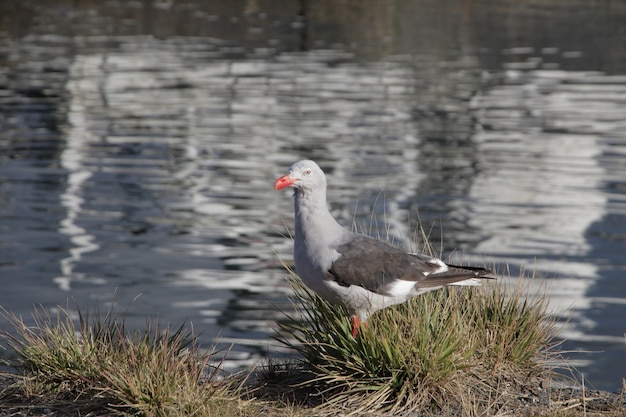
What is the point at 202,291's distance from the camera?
37.9ft

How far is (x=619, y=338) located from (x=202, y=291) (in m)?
→ 4.68

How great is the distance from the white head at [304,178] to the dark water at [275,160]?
2.34m

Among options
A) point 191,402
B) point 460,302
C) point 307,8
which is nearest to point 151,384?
point 191,402

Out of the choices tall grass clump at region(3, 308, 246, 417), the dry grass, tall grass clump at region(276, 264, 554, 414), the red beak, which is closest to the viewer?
tall grass clump at region(3, 308, 246, 417)

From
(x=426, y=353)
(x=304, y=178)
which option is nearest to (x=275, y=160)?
(x=304, y=178)

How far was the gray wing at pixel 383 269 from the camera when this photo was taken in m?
6.46

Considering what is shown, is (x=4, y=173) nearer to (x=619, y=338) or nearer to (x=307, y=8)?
(x=619, y=338)

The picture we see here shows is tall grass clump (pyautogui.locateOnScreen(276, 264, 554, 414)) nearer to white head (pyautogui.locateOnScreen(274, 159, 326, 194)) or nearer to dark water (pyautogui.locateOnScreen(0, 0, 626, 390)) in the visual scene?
white head (pyautogui.locateOnScreen(274, 159, 326, 194))

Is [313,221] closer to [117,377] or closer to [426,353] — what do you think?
[426,353]

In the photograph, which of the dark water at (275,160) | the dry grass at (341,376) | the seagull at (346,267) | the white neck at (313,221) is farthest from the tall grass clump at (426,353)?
the dark water at (275,160)

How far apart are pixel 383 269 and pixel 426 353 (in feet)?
2.04

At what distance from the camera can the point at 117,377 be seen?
6305 mm

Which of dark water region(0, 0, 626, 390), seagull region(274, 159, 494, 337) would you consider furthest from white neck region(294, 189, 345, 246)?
dark water region(0, 0, 626, 390)

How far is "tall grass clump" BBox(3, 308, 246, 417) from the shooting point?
614cm
